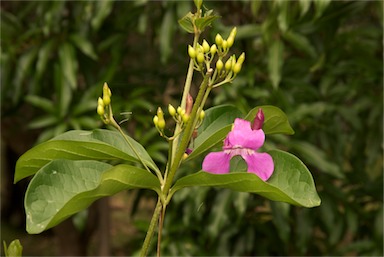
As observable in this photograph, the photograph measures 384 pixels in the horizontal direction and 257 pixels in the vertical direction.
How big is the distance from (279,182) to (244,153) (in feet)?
0.15

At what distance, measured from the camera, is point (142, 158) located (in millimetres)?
616

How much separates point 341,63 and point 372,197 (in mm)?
515

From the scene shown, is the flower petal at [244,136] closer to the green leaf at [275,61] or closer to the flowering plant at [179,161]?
the flowering plant at [179,161]

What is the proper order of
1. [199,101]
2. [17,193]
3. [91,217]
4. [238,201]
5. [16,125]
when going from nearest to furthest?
1. [199,101]
2. [238,201]
3. [16,125]
4. [91,217]
5. [17,193]

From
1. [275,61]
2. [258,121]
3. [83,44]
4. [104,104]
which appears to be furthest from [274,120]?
[83,44]

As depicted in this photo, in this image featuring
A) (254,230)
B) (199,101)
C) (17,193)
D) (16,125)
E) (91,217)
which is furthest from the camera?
(17,193)

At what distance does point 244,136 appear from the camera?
0.57 m

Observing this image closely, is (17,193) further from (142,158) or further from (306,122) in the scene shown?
(142,158)

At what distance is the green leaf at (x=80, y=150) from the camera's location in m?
0.59

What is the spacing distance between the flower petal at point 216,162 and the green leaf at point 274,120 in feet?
0.14

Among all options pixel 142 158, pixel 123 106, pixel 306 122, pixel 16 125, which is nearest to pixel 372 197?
pixel 306 122

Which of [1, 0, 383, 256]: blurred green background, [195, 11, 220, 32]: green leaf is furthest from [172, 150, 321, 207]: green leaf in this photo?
[1, 0, 383, 256]: blurred green background

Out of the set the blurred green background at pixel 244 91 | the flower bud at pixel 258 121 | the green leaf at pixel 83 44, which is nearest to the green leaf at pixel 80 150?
the flower bud at pixel 258 121

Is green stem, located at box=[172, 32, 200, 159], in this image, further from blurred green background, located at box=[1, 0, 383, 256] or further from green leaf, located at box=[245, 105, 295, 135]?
Result: blurred green background, located at box=[1, 0, 383, 256]
